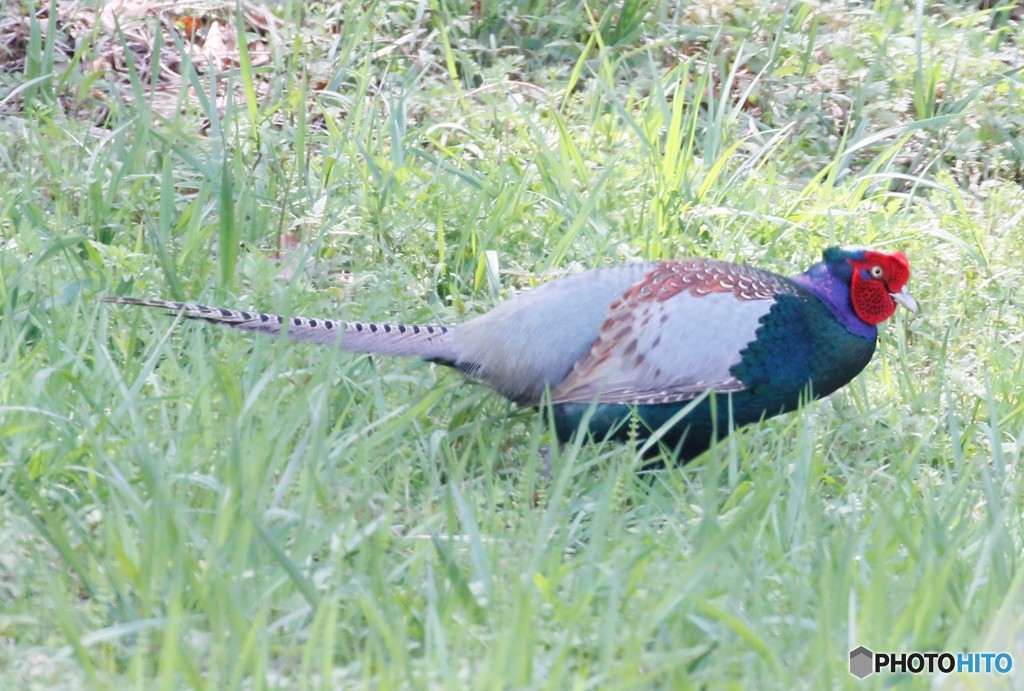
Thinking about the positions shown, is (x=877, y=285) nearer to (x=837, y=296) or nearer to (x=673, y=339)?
(x=837, y=296)

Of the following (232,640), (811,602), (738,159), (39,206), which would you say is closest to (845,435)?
(811,602)

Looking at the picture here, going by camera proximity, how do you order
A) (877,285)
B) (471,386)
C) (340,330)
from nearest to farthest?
1. (340,330)
2. (877,285)
3. (471,386)

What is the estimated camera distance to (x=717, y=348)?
3.43m

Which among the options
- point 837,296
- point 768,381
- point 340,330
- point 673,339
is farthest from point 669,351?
point 340,330

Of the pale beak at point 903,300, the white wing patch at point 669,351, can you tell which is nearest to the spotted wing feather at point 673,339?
the white wing patch at point 669,351

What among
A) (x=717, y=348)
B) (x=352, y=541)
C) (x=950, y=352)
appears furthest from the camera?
(x=950, y=352)

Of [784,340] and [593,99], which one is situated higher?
[593,99]

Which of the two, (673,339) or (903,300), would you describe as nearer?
(673,339)

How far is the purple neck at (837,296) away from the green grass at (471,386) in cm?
31

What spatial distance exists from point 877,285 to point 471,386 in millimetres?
1115

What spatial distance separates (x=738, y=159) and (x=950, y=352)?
4.19ft

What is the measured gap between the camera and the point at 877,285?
11.7 feet

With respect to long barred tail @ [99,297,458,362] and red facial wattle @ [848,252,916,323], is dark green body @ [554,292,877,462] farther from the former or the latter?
long barred tail @ [99,297,458,362]

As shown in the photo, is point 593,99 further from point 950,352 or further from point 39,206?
point 39,206
